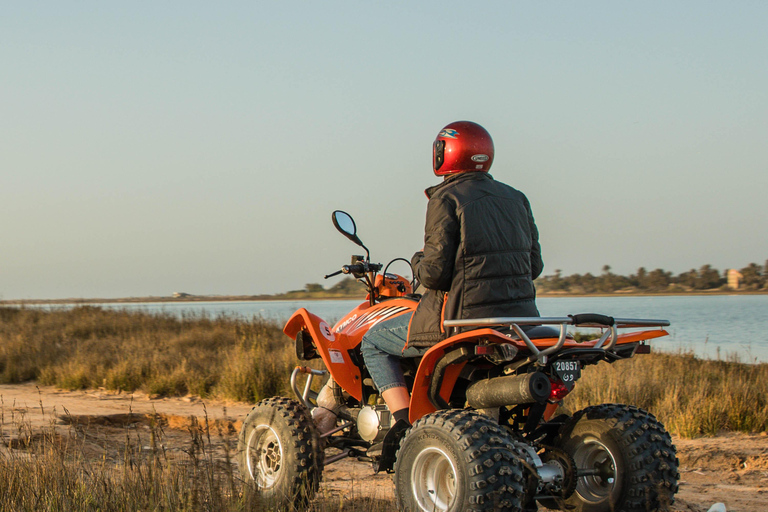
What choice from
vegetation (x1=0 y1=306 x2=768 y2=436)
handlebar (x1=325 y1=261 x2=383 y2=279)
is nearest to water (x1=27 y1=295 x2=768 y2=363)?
vegetation (x1=0 y1=306 x2=768 y2=436)

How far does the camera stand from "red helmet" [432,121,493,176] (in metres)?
4.23

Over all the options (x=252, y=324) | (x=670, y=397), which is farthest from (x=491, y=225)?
(x=252, y=324)

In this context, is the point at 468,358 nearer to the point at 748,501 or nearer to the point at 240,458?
the point at 240,458

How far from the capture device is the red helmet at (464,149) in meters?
4.23

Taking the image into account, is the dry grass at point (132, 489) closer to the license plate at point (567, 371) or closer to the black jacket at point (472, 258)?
the black jacket at point (472, 258)

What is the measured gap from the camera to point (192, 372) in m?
11.7

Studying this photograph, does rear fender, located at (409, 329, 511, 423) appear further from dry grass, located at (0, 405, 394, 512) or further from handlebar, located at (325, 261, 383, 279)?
handlebar, located at (325, 261, 383, 279)

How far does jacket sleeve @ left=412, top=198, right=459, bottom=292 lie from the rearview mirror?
1.04m

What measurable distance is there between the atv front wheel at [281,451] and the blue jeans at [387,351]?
53cm

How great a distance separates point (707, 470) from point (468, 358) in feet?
12.5

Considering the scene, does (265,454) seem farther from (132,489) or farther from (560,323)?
(560,323)

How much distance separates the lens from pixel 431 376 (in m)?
4.16

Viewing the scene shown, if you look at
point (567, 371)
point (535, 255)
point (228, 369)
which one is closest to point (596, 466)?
point (567, 371)

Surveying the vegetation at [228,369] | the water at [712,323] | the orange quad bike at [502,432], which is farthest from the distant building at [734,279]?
the orange quad bike at [502,432]
